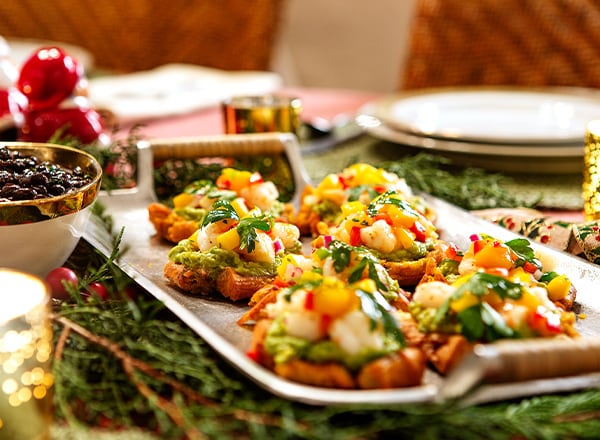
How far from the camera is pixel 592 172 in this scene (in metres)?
1.96

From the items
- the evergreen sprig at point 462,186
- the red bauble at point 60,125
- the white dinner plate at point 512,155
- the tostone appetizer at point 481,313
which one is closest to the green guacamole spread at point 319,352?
the tostone appetizer at point 481,313

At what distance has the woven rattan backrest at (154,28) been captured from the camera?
4883mm

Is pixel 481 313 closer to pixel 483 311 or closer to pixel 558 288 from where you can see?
pixel 483 311

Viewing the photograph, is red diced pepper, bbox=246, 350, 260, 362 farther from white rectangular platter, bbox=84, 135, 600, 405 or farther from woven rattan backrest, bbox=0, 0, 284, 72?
woven rattan backrest, bbox=0, 0, 284, 72

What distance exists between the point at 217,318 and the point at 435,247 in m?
0.55

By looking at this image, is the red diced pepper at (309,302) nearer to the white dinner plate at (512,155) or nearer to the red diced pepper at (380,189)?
the red diced pepper at (380,189)

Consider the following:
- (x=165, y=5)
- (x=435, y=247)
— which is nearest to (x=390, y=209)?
(x=435, y=247)

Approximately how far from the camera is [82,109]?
2578 millimetres

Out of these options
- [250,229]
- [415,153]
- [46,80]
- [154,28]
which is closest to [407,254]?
[250,229]

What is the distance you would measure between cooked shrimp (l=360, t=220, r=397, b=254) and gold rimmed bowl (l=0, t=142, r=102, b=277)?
0.58 meters

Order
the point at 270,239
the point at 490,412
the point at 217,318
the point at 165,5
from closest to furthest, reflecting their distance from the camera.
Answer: the point at 490,412 < the point at 217,318 < the point at 270,239 < the point at 165,5

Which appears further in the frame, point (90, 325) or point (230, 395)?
point (90, 325)

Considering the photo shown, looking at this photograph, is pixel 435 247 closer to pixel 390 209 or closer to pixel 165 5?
pixel 390 209

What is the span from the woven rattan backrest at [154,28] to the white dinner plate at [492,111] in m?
1.64
